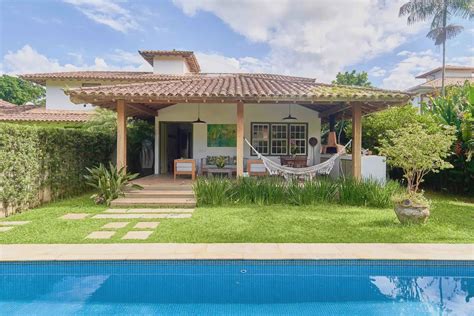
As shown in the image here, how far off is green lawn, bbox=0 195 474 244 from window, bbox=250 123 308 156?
5.76 metres

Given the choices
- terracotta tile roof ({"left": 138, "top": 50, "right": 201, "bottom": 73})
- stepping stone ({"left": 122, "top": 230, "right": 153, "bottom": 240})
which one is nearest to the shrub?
stepping stone ({"left": 122, "top": 230, "right": 153, "bottom": 240})

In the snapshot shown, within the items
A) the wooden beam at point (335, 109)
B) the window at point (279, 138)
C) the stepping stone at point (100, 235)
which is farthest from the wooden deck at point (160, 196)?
the wooden beam at point (335, 109)

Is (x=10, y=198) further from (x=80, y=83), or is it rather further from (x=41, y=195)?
(x=80, y=83)

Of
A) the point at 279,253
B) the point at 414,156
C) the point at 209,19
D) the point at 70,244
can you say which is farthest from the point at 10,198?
the point at 209,19

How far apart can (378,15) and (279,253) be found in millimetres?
13953

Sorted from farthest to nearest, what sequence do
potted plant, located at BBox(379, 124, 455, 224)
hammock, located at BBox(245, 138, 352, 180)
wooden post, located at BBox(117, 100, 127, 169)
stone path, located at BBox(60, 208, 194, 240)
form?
wooden post, located at BBox(117, 100, 127, 169)
hammock, located at BBox(245, 138, 352, 180)
potted plant, located at BBox(379, 124, 455, 224)
stone path, located at BBox(60, 208, 194, 240)

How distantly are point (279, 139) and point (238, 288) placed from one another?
10524mm

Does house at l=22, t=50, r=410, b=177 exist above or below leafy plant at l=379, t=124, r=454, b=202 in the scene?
above

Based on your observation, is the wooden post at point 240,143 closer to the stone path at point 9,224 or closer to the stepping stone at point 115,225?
the stepping stone at point 115,225

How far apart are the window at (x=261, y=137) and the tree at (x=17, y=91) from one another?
3677 centimetres

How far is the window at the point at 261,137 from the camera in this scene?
48.2 feet

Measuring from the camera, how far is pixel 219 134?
47.9 feet

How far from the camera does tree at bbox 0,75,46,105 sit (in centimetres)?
Result: 4200

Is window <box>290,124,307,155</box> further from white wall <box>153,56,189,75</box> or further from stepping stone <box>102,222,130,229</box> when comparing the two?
white wall <box>153,56,189,75</box>
